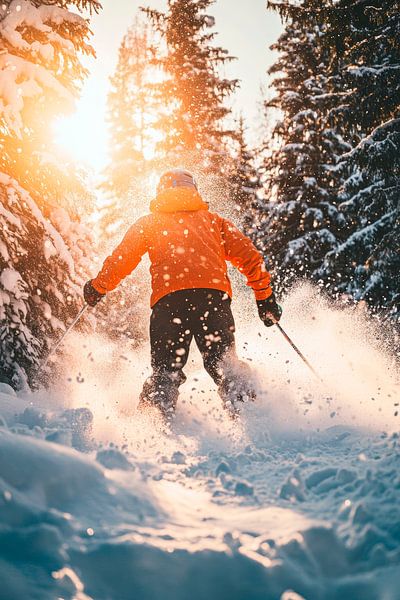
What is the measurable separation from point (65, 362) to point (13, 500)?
4.62 meters

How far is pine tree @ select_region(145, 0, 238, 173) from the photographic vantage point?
1805 centimetres

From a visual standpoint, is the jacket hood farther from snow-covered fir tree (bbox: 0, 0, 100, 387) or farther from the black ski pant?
snow-covered fir tree (bbox: 0, 0, 100, 387)

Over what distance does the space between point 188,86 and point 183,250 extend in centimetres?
1611

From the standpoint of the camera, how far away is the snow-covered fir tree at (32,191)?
17.5ft

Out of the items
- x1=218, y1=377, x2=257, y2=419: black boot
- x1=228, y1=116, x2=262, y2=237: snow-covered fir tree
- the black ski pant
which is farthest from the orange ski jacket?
x1=228, y1=116, x2=262, y2=237: snow-covered fir tree

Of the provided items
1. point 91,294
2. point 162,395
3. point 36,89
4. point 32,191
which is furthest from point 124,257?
point 36,89

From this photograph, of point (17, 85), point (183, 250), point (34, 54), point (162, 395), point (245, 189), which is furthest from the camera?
point (245, 189)

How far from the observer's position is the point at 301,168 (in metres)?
15.9

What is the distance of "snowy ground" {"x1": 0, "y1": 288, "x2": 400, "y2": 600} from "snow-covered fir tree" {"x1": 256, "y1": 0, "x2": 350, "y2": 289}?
12.4 m

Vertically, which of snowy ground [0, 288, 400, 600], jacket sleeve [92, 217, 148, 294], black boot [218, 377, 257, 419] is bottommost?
snowy ground [0, 288, 400, 600]

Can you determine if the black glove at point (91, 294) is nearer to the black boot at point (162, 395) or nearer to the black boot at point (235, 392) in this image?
the black boot at point (162, 395)

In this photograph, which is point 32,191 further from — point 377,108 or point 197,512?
point 377,108

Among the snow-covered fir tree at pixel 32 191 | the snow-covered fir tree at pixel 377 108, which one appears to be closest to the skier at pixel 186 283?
the snow-covered fir tree at pixel 32 191

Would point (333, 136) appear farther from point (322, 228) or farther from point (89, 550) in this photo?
point (89, 550)
